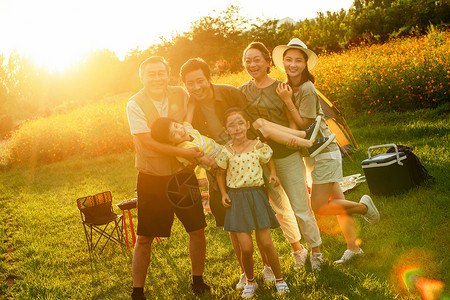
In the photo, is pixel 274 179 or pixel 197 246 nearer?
pixel 274 179

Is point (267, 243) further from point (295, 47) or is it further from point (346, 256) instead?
point (295, 47)

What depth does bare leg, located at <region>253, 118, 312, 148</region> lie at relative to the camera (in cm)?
378

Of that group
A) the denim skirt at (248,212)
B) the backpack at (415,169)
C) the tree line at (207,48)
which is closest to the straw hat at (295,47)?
the denim skirt at (248,212)

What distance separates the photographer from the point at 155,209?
12.5 feet

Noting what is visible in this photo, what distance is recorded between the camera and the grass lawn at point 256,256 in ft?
13.0

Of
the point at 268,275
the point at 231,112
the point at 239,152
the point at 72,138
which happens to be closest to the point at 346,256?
the point at 268,275

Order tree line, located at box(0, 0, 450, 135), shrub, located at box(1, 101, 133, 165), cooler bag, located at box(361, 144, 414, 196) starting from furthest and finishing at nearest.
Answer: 1. tree line, located at box(0, 0, 450, 135)
2. shrub, located at box(1, 101, 133, 165)
3. cooler bag, located at box(361, 144, 414, 196)

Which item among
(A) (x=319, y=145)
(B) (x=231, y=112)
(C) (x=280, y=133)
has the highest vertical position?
(B) (x=231, y=112)

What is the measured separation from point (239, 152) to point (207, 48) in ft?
85.5

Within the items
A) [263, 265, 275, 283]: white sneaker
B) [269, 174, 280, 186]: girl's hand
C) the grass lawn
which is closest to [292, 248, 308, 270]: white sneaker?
the grass lawn

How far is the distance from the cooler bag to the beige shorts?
2.01 metres

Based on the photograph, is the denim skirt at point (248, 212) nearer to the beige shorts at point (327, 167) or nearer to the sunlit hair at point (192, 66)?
the beige shorts at point (327, 167)

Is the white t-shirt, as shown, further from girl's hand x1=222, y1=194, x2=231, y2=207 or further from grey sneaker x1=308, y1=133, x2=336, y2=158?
grey sneaker x1=308, y1=133, x2=336, y2=158

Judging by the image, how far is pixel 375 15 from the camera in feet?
84.3
